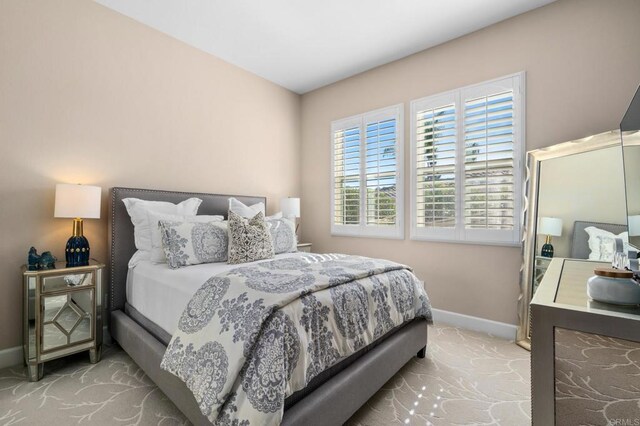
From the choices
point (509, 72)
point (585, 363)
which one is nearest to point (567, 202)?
point (509, 72)

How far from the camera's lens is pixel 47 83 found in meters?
2.37

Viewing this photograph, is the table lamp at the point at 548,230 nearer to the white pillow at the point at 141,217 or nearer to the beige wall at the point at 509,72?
the beige wall at the point at 509,72

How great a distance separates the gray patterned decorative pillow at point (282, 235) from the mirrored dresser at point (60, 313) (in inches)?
55.8

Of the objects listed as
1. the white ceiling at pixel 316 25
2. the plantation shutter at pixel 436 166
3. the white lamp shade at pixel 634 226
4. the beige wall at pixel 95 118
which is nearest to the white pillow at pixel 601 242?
the white lamp shade at pixel 634 226

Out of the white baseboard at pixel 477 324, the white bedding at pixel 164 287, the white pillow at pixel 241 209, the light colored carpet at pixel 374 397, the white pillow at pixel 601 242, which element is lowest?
the light colored carpet at pixel 374 397

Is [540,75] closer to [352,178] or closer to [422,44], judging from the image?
[422,44]

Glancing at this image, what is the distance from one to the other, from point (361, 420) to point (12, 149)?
121 inches

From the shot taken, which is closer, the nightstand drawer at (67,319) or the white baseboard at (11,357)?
the nightstand drawer at (67,319)

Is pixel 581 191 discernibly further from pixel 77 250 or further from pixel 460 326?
pixel 77 250

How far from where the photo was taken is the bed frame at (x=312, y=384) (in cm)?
140

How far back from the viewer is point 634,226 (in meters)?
1.45

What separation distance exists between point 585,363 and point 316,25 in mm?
3125

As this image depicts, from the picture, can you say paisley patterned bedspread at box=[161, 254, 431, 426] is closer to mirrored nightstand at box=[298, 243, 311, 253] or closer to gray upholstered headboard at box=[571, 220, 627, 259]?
gray upholstered headboard at box=[571, 220, 627, 259]

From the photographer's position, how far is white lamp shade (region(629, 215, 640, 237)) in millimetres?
1408
